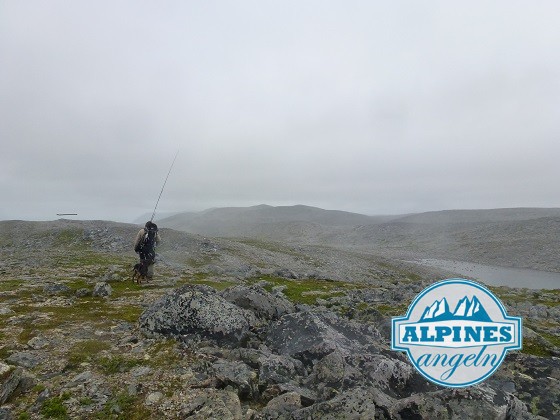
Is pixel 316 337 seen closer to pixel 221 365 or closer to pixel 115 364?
pixel 221 365

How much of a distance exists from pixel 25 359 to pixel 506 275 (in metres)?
107

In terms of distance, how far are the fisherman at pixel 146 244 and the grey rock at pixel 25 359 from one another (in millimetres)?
14261

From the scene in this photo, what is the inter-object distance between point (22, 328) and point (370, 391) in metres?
13.4

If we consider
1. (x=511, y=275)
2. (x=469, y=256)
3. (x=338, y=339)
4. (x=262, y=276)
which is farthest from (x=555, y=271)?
(x=338, y=339)

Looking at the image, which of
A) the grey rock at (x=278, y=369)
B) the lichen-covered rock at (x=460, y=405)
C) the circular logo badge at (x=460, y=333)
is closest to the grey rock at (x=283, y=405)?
the grey rock at (x=278, y=369)

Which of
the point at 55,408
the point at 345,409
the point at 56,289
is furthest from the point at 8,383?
the point at 56,289

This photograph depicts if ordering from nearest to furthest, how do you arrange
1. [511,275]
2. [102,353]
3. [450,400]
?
[450,400] < [102,353] < [511,275]

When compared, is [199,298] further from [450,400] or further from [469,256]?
[469,256]

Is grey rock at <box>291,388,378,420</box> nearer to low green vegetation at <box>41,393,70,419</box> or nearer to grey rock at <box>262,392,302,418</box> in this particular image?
grey rock at <box>262,392,302,418</box>

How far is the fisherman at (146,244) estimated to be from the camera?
25020mm

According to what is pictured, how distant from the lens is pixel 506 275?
92500 millimetres

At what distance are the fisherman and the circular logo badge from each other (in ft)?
70.6

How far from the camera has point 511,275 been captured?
303ft

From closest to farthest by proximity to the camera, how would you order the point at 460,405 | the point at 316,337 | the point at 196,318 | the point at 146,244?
the point at 460,405, the point at 316,337, the point at 196,318, the point at 146,244
